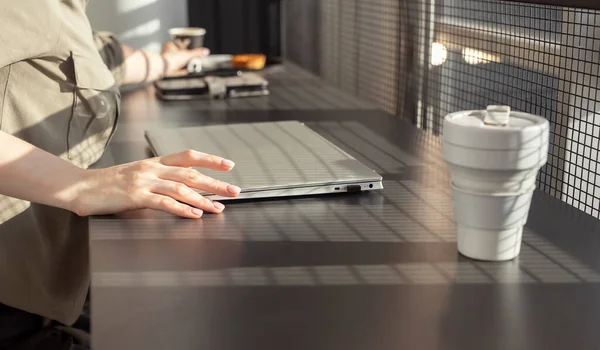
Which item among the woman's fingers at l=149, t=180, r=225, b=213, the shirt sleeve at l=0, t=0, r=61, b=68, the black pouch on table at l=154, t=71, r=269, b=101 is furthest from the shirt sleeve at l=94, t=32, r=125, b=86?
the woman's fingers at l=149, t=180, r=225, b=213

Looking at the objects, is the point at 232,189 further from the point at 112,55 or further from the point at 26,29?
the point at 112,55

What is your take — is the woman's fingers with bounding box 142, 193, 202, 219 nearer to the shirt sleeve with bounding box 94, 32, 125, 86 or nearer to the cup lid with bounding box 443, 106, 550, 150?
the cup lid with bounding box 443, 106, 550, 150

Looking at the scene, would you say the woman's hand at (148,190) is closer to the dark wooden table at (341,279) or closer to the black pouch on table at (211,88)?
the dark wooden table at (341,279)

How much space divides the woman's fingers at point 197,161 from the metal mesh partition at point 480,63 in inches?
20.5

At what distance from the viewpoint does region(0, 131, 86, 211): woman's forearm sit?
0.95 metres

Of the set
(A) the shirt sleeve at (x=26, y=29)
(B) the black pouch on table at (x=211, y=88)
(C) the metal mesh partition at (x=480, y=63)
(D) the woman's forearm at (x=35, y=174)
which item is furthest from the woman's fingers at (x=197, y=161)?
(B) the black pouch on table at (x=211, y=88)

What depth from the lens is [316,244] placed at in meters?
0.83

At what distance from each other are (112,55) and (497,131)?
4.01 feet

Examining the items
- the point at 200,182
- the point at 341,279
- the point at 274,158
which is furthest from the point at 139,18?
the point at 341,279

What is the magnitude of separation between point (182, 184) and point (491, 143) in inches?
16.1

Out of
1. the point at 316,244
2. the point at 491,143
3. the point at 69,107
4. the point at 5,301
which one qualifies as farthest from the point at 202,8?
the point at 491,143

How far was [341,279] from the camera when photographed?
0.73 meters

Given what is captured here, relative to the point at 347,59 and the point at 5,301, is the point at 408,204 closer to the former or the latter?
the point at 5,301

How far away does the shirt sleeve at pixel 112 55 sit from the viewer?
5.54 ft
